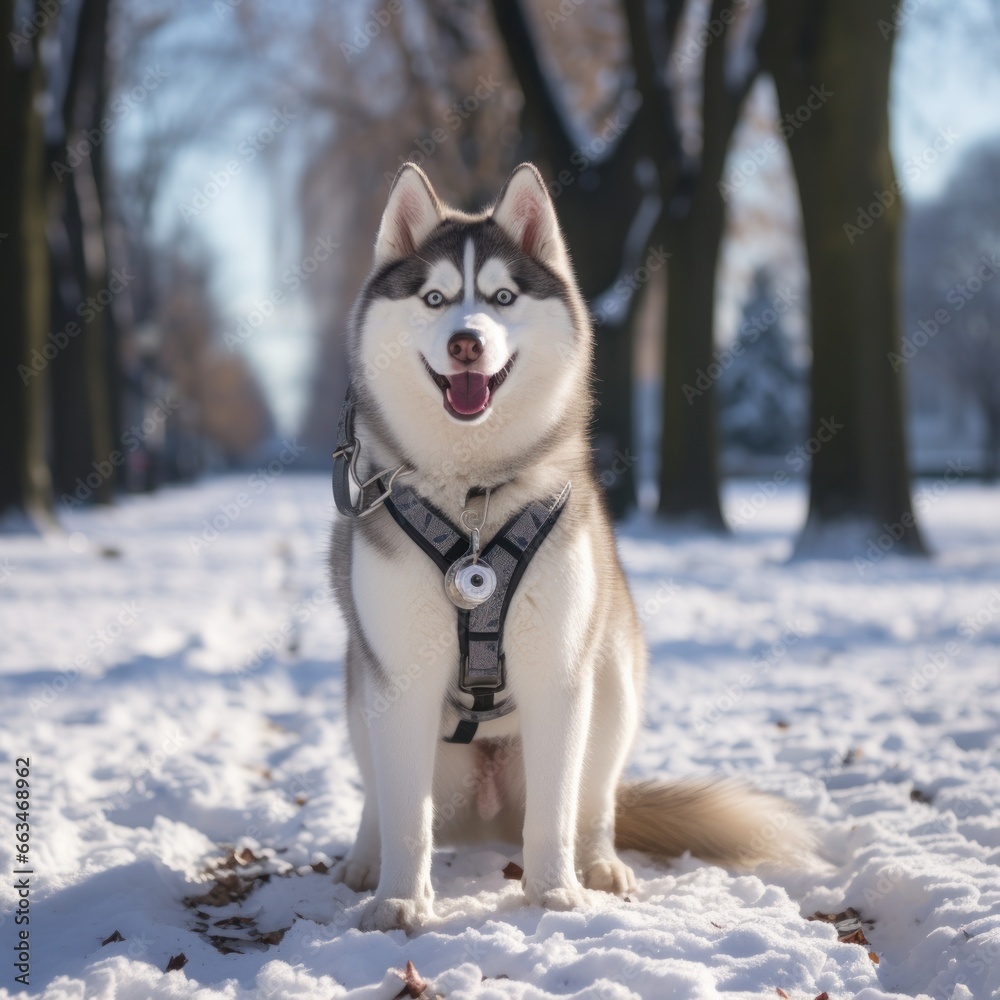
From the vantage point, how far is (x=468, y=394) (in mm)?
2549

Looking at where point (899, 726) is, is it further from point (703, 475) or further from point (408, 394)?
point (703, 475)

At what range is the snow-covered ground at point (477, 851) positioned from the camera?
94.2 inches

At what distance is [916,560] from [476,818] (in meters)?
7.62

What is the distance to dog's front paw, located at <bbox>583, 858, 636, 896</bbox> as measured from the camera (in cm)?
291

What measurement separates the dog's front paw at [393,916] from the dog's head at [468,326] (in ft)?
3.67

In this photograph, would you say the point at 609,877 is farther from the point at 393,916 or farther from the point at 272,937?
the point at 272,937

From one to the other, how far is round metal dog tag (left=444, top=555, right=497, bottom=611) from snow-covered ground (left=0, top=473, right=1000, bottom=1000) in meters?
0.78

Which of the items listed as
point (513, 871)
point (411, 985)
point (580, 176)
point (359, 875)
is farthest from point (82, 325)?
point (411, 985)

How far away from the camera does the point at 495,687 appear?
2697 millimetres

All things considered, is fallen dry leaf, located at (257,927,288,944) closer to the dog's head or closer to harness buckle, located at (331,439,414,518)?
harness buckle, located at (331,439,414,518)

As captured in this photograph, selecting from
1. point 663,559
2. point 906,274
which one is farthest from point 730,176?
point 906,274

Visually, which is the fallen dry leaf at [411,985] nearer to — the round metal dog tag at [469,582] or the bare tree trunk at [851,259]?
the round metal dog tag at [469,582]

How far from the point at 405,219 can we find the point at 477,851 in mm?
1942

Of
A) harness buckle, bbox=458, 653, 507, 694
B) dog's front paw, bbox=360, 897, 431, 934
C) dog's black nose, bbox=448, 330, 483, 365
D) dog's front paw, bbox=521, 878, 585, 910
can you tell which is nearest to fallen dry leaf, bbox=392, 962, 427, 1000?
dog's front paw, bbox=360, 897, 431, 934
